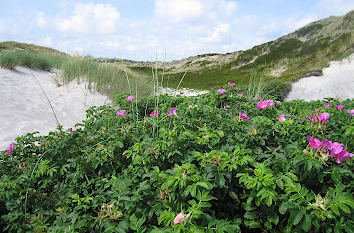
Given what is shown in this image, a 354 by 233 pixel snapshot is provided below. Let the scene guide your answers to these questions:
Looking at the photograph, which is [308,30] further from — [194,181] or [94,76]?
[194,181]

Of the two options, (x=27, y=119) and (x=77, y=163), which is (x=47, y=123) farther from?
(x=77, y=163)

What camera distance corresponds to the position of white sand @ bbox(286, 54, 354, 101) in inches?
381

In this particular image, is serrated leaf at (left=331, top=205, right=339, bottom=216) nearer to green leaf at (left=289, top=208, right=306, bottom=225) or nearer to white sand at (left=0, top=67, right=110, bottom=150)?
green leaf at (left=289, top=208, right=306, bottom=225)

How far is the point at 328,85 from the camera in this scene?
10.1m

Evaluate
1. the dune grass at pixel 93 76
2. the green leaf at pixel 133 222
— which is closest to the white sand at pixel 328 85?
the dune grass at pixel 93 76

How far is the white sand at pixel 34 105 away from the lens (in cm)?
362

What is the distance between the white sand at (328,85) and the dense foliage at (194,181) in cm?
859

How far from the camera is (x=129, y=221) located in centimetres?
130

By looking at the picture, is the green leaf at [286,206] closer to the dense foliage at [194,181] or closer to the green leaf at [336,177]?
the dense foliage at [194,181]

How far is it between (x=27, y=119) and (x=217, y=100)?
3388mm

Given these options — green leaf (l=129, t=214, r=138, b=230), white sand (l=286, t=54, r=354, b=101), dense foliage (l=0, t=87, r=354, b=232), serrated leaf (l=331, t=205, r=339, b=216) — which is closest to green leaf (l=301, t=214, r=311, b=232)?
dense foliage (l=0, t=87, r=354, b=232)

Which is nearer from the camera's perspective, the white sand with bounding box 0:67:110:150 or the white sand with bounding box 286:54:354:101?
the white sand with bounding box 0:67:110:150

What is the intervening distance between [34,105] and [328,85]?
11.4m

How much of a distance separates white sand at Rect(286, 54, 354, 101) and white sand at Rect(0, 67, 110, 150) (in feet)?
27.8
